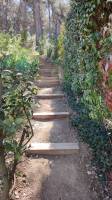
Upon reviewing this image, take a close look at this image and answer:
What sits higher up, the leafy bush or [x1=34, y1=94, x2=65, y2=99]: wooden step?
the leafy bush

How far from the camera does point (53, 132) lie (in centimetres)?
563

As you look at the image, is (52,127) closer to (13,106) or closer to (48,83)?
(13,106)

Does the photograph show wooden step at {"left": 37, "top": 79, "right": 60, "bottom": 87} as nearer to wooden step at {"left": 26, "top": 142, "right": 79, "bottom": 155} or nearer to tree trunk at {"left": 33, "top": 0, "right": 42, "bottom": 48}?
wooden step at {"left": 26, "top": 142, "right": 79, "bottom": 155}

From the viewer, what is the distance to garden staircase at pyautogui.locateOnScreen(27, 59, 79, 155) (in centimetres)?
480

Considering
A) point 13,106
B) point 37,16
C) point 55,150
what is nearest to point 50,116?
point 55,150

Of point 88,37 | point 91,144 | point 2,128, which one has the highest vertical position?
point 88,37

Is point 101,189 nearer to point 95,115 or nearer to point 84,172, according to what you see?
point 84,172

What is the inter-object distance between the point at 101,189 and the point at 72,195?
40 cm

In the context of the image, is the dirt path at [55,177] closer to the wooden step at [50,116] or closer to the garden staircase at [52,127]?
the garden staircase at [52,127]

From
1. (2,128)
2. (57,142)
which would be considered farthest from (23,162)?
(2,128)

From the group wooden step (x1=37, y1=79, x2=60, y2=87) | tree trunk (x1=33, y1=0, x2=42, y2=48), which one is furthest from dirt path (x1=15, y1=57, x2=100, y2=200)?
tree trunk (x1=33, y1=0, x2=42, y2=48)

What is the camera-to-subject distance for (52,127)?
5902 millimetres

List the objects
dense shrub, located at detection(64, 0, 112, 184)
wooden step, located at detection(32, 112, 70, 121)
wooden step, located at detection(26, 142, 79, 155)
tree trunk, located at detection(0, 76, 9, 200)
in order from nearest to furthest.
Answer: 1. tree trunk, located at detection(0, 76, 9, 200)
2. dense shrub, located at detection(64, 0, 112, 184)
3. wooden step, located at detection(26, 142, 79, 155)
4. wooden step, located at detection(32, 112, 70, 121)

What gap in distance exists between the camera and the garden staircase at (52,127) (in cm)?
480
